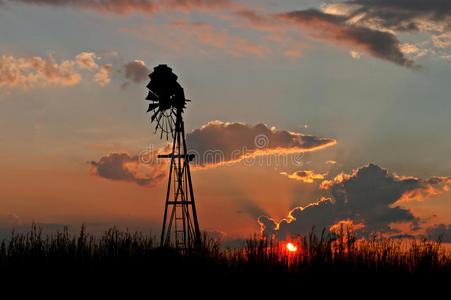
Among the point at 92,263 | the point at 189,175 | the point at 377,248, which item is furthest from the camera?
the point at 189,175

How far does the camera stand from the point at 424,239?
18469 millimetres

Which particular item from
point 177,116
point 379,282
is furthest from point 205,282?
point 177,116

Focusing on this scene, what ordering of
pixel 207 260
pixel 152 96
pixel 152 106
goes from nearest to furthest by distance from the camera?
pixel 207 260, pixel 152 96, pixel 152 106

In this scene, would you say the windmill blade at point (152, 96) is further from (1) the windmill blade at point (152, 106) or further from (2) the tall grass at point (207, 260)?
(2) the tall grass at point (207, 260)

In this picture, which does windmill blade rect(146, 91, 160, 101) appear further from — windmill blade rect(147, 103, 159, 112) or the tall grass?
the tall grass

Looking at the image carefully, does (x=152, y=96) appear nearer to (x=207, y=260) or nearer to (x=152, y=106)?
(x=152, y=106)

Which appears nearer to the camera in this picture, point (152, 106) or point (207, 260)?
point (207, 260)

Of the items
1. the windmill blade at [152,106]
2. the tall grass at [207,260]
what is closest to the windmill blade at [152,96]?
the windmill blade at [152,106]

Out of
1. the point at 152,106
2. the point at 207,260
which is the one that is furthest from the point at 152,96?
the point at 207,260

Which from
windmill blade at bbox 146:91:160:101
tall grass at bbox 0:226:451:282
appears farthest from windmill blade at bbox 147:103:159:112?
tall grass at bbox 0:226:451:282

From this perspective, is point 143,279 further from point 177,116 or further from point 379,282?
point 177,116

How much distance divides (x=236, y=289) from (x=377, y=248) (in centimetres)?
505

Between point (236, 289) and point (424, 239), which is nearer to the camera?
point (236, 289)

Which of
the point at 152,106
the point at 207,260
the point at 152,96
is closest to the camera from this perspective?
the point at 207,260
